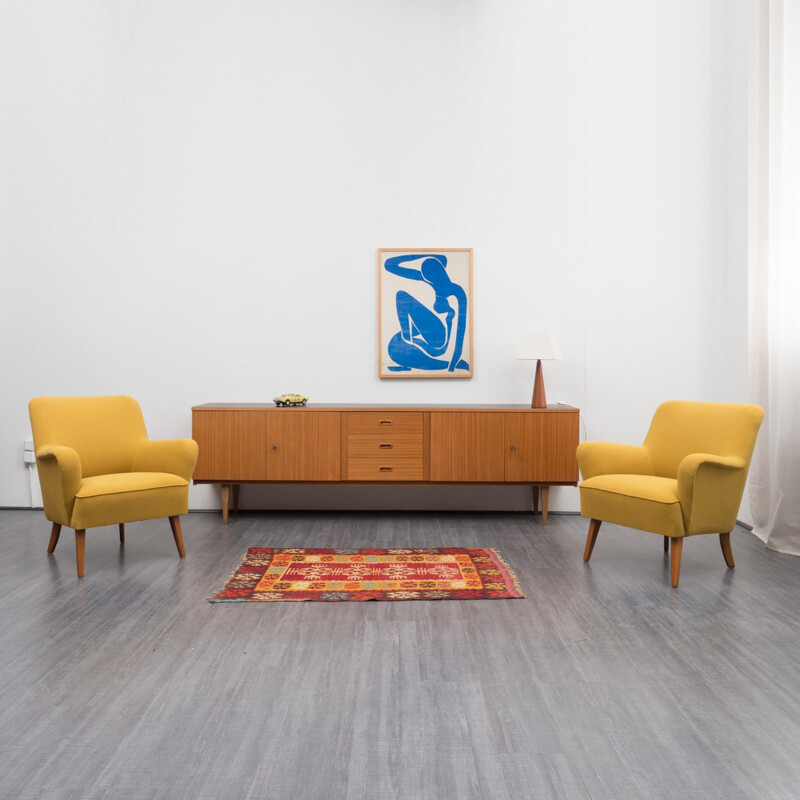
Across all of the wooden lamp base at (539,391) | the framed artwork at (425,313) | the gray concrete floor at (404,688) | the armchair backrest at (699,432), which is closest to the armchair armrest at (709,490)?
the armchair backrest at (699,432)

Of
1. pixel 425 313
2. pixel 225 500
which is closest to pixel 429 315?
pixel 425 313

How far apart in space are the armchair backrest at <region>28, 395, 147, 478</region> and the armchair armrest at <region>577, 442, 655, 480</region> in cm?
255

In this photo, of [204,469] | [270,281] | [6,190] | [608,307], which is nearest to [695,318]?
[608,307]

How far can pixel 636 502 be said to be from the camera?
3.62m

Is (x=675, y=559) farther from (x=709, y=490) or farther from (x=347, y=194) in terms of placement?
(x=347, y=194)

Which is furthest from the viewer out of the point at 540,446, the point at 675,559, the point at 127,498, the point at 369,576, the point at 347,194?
the point at 347,194

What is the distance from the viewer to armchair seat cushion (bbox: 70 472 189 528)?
362cm

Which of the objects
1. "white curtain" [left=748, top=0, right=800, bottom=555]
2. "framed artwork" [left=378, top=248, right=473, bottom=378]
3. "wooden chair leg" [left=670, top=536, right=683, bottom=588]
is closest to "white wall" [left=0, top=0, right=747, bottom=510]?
"framed artwork" [left=378, top=248, right=473, bottom=378]

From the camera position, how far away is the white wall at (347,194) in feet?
16.8

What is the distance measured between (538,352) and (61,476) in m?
2.89

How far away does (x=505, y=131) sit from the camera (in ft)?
16.9

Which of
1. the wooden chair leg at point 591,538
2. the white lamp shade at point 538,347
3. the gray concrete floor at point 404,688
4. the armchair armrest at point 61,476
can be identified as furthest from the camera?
the white lamp shade at point 538,347

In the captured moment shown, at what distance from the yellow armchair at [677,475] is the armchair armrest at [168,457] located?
7.02 feet

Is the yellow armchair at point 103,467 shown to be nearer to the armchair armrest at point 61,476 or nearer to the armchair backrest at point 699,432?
the armchair armrest at point 61,476
